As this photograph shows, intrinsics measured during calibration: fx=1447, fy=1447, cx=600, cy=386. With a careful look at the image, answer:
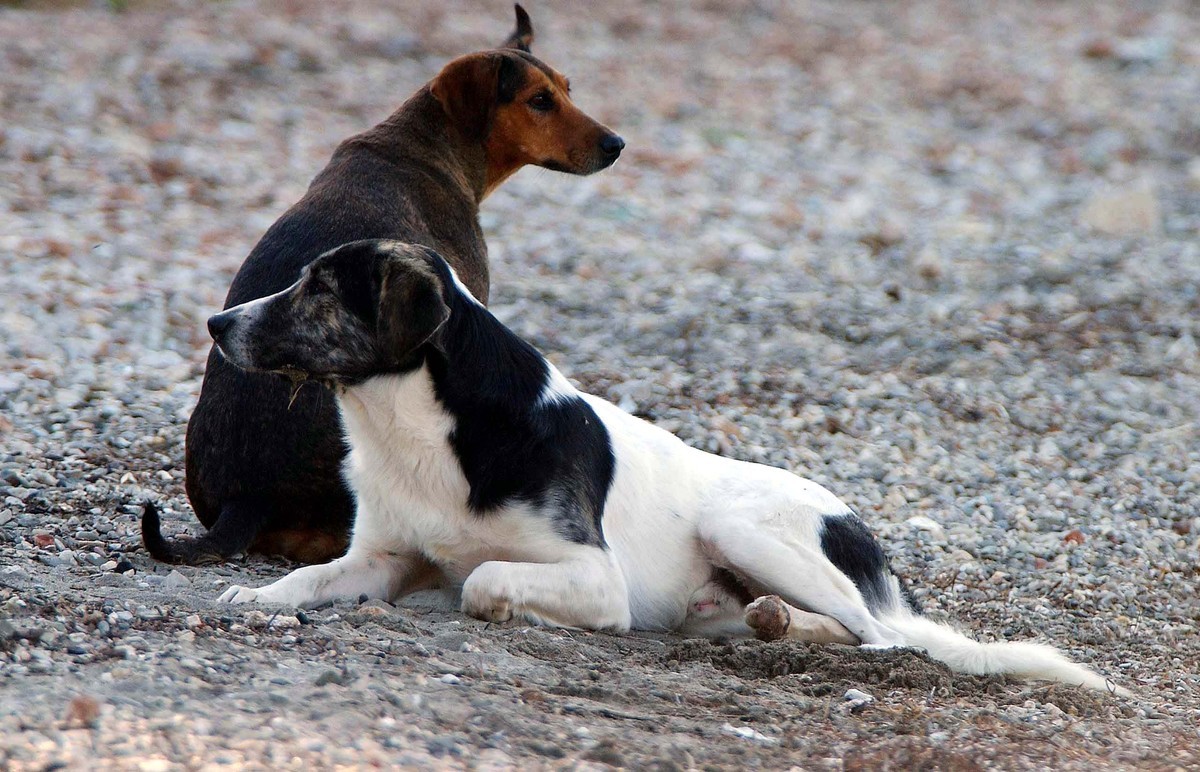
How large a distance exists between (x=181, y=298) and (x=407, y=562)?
4.67m

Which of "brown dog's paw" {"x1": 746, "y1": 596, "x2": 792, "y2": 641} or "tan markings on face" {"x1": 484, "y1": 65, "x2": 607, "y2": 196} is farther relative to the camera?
"tan markings on face" {"x1": 484, "y1": 65, "x2": 607, "y2": 196}

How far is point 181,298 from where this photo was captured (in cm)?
920

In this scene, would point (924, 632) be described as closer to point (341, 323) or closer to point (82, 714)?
point (341, 323)

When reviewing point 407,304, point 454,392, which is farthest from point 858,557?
point 407,304

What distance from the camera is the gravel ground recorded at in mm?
3891

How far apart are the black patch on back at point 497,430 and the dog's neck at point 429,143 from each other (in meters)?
2.40

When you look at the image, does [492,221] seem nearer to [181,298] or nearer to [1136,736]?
[181,298]

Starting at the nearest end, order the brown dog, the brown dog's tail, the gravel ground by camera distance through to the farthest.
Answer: the gravel ground → the brown dog's tail → the brown dog

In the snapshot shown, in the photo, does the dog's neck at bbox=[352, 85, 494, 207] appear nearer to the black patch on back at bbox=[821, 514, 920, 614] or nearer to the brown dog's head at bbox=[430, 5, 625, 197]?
the brown dog's head at bbox=[430, 5, 625, 197]

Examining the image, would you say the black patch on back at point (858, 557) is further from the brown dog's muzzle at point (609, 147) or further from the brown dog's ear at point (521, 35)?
the brown dog's ear at point (521, 35)

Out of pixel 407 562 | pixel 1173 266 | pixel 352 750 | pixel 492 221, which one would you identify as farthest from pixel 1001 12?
pixel 352 750

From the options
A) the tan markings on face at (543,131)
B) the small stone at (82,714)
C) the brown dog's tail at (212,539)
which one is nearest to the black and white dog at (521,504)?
the brown dog's tail at (212,539)

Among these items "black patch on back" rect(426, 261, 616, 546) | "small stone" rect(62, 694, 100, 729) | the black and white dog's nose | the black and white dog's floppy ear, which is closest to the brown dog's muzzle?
"black patch on back" rect(426, 261, 616, 546)

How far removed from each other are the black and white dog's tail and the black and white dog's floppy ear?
173 cm
